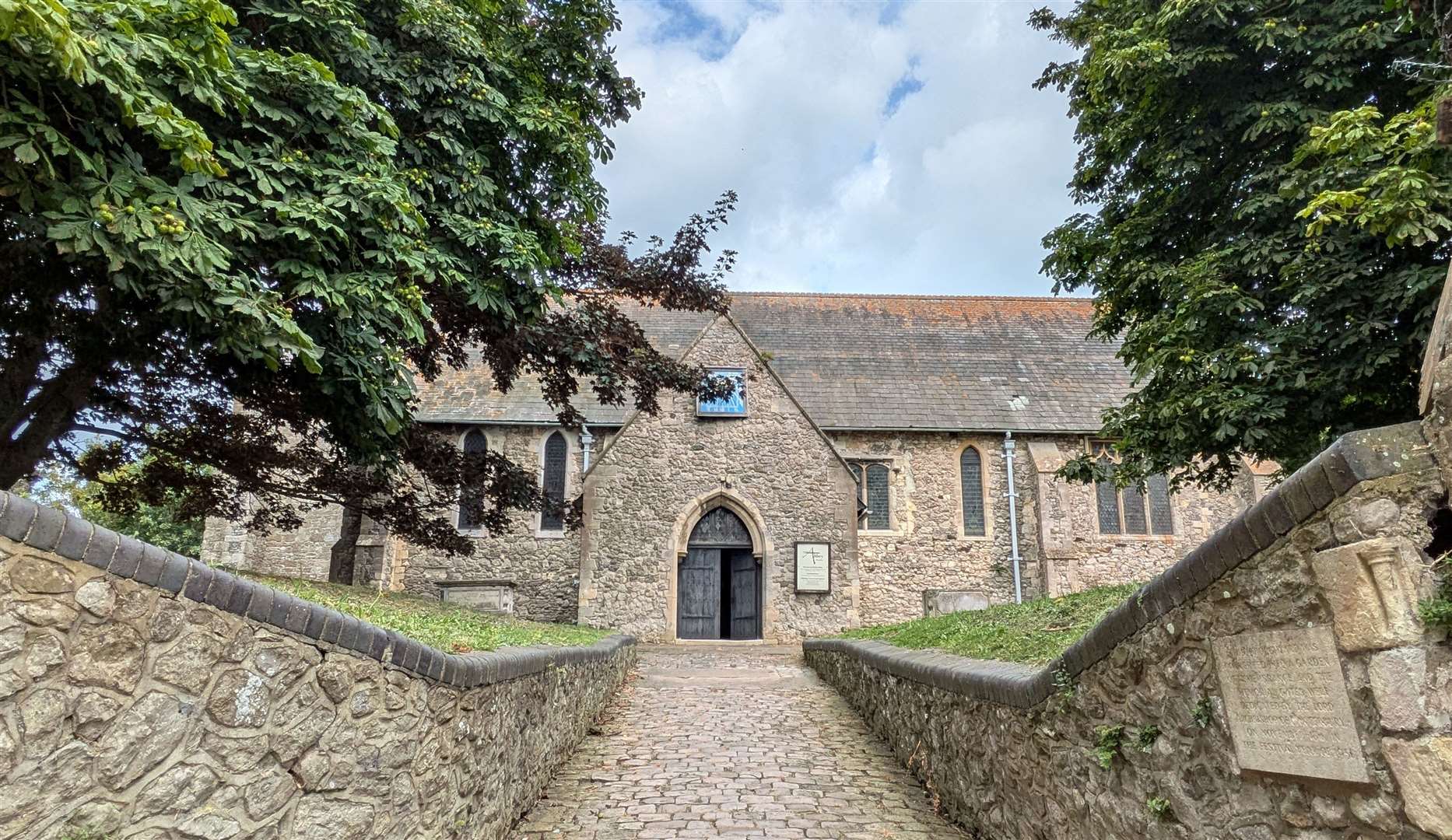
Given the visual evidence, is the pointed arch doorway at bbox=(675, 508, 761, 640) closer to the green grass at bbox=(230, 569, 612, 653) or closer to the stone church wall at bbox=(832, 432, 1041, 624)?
the stone church wall at bbox=(832, 432, 1041, 624)

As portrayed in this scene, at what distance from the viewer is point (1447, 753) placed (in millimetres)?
2225

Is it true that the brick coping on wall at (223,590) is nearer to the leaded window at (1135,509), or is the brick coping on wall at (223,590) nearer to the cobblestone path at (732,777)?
the cobblestone path at (732,777)

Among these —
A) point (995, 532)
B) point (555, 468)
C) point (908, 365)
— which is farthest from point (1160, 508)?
point (555, 468)

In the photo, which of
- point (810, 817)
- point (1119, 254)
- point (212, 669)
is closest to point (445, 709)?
point (212, 669)

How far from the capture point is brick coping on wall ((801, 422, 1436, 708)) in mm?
2492

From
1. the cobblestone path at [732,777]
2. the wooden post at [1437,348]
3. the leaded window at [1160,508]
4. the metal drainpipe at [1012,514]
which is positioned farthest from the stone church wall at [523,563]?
the wooden post at [1437,348]

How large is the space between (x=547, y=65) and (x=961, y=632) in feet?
26.9

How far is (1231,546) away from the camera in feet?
9.89

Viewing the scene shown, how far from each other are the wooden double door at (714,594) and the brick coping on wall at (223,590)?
13.9 m

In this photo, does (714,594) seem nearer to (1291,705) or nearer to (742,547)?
(742,547)

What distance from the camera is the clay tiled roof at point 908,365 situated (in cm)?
2211

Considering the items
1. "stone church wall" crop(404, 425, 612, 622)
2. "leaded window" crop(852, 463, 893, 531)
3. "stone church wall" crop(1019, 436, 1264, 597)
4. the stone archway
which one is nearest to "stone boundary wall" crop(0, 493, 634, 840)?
the stone archway

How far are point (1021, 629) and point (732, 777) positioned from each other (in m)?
3.18

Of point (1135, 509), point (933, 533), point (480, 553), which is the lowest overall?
point (480, 553)
